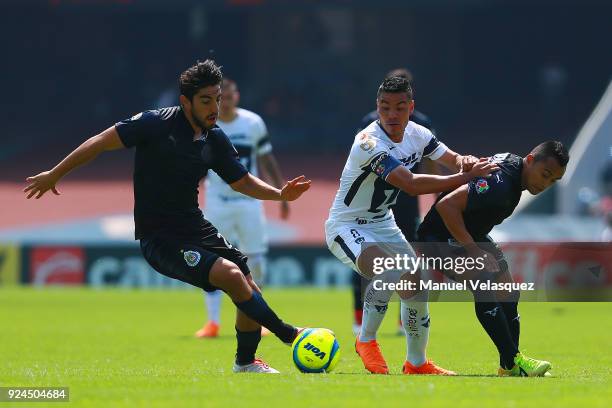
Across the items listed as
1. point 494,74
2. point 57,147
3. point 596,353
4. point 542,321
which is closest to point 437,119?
point 494,74

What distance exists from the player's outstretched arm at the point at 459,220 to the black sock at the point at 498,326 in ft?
0.88

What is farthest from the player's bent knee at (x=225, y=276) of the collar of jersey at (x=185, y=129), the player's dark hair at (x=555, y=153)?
the player's dark hair at (x=555, y=153)

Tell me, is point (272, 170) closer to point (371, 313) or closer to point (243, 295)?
point (371, 313)

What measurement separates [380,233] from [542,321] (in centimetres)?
697

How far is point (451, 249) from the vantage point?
897 cm

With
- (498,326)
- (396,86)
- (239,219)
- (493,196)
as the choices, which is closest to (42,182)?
(396,86)

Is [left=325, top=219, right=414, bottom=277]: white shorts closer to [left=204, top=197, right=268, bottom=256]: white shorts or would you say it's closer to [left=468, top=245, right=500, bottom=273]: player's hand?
[left=468, top=245, right=500, bottom=273]: player's hand

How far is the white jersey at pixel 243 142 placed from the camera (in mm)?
13375

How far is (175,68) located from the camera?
38.8 m

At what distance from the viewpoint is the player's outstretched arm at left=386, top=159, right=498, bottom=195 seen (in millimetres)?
8508

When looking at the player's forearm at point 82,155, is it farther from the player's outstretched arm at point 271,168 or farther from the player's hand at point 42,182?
the player's outstretched arm at point 271,168

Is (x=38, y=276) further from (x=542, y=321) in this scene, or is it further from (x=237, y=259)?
(x=237, y=259)

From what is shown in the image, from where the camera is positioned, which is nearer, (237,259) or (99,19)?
(237,259)

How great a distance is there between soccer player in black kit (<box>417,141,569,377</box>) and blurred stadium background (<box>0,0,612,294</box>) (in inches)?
924
